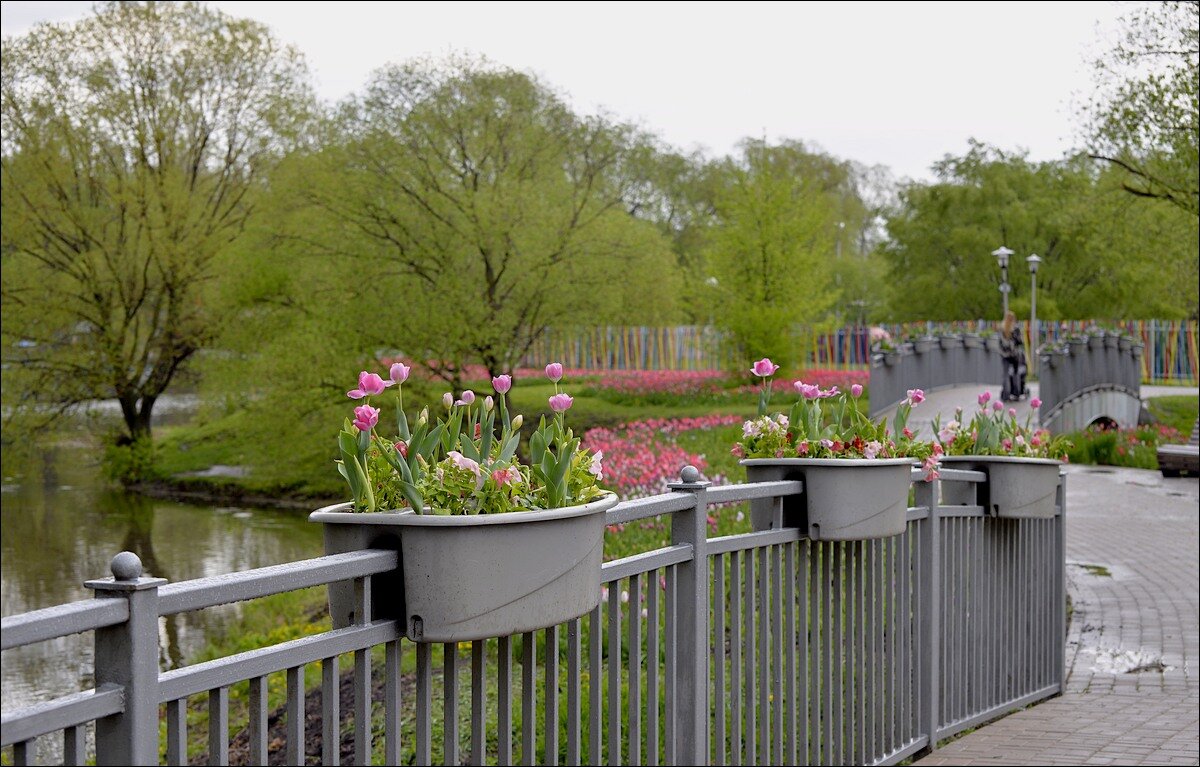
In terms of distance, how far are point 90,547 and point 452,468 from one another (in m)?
23.4

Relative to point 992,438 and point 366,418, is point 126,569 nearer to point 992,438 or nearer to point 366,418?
point 366,418

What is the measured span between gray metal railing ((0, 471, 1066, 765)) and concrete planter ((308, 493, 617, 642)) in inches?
2.2

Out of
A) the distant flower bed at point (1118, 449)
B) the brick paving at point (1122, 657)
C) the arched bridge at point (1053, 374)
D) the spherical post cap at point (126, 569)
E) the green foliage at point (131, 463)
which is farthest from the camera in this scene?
the green foliage at point (131, 463)

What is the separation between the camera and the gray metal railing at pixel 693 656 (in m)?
2.03

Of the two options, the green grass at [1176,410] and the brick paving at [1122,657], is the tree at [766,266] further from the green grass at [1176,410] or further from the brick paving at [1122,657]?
the brick paving at [1122,657]

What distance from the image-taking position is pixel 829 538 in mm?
4785

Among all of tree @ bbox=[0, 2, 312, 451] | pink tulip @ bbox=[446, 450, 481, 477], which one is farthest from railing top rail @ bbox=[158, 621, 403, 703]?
tree @ bbox=[0, 2, 312, 451]

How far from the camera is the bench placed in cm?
2266

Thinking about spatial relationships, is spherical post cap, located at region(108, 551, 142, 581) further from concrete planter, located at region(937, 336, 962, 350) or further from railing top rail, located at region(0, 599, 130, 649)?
concrete planter, located at region(937, 336, 962, 350)

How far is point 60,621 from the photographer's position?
74.4 inches

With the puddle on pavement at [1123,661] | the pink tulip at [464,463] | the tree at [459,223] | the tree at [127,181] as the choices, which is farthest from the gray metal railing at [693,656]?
the tree at [127,181]

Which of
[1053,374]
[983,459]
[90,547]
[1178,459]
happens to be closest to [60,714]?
[983,459]

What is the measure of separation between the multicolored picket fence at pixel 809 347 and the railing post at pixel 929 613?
32.5 meters

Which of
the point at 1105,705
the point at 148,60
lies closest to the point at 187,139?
the point at 148,60
